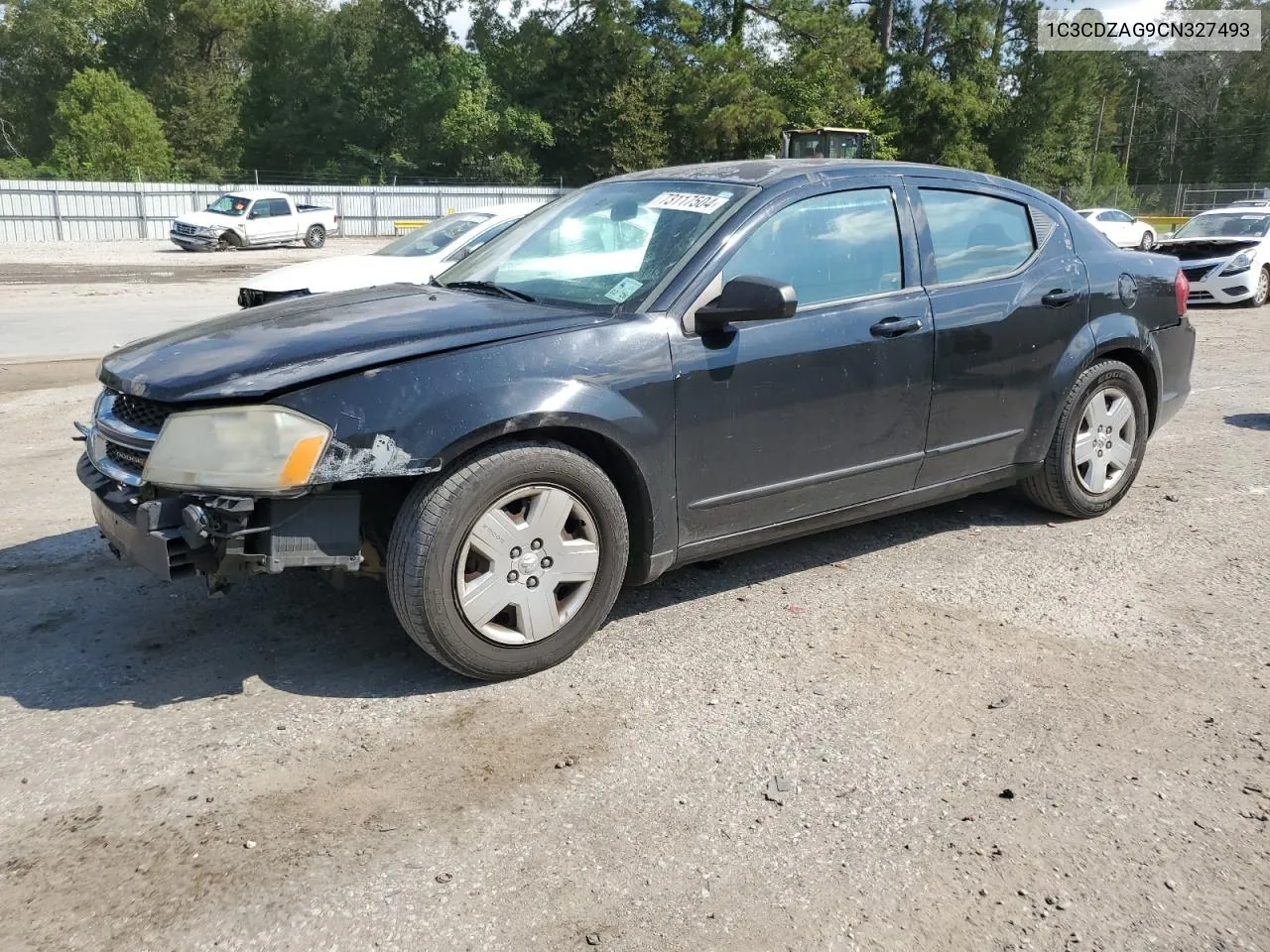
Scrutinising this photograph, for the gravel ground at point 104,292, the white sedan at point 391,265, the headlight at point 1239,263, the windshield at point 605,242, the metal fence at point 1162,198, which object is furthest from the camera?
the metal fence at point 1162,198

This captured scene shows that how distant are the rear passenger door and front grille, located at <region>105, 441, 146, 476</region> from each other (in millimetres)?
2989

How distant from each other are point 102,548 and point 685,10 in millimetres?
52406

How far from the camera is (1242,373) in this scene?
988cm

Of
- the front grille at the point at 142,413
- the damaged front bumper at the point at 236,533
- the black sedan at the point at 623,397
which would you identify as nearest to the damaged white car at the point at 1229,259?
the black sedan at the point at 623,397

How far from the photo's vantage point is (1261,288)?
15.7 meters

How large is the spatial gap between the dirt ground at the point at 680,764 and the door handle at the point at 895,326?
1052 millimetres

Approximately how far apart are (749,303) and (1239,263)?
14.3 metres

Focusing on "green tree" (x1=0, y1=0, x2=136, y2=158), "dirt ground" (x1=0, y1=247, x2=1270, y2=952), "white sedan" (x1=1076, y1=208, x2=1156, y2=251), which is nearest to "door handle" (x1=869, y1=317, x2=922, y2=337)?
"dirt ground" (x1=0, y1=247, x2=1270, y2=952)

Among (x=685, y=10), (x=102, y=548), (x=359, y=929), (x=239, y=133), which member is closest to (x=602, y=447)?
(x=359, y=929)

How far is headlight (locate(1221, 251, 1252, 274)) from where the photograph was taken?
1537cm

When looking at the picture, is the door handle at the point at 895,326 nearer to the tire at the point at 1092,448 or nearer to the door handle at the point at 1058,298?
the door handle at the point at 1058,298

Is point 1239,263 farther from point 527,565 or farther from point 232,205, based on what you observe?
point 232,205

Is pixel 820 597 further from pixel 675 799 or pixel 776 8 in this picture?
pixel 776 8

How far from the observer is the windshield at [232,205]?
103 ft
